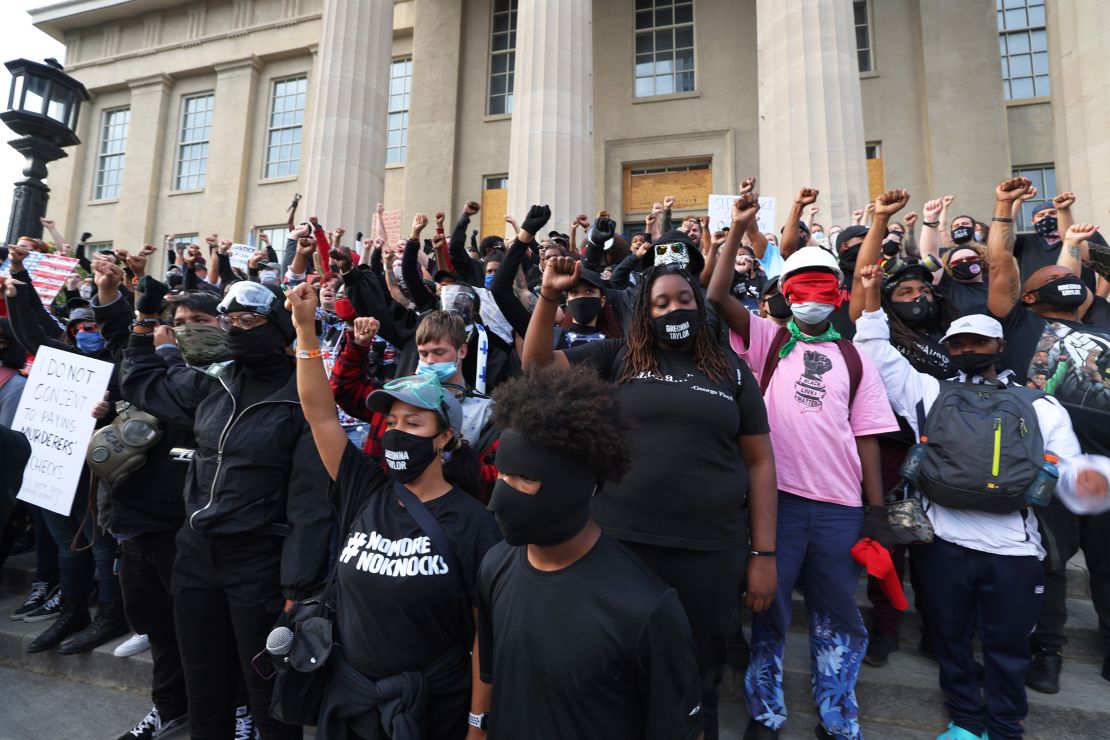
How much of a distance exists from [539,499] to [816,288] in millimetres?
2114

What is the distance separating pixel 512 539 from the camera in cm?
169

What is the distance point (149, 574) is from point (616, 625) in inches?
119

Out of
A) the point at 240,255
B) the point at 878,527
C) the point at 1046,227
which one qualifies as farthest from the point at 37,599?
the point at 1046,227

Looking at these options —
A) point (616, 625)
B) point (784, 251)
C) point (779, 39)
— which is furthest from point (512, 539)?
point (779, 39)

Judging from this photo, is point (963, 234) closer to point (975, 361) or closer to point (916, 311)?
point (916, 311)

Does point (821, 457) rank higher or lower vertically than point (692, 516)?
higher

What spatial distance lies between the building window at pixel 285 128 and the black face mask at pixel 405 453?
2025 cm

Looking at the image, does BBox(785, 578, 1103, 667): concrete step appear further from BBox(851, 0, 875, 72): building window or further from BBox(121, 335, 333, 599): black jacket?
BBox(851, 0, 875, 72): building window

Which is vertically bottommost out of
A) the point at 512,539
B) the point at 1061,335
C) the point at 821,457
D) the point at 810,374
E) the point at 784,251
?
the point at 512,539

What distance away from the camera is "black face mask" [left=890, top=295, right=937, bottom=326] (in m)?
3.91

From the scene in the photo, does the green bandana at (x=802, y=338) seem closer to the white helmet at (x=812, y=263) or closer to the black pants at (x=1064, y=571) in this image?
the white helmet at (x=812, y=263)

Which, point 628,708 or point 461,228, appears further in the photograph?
point 461,228

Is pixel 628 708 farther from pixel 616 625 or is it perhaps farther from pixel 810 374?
pixel 810 374

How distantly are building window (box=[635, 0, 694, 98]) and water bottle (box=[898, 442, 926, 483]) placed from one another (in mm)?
14623
